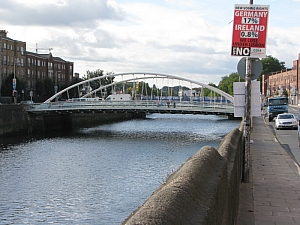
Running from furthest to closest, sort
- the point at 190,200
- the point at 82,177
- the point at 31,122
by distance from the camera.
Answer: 1. the point at 31,122
2. the point at 82,177
3. the point at 190,200

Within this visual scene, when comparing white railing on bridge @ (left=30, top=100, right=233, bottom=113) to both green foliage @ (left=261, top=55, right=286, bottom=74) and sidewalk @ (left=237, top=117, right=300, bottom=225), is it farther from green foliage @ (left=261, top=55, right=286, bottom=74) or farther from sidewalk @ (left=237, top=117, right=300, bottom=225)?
green foliage @ (left=261, top=55, right=286, bottom=74)

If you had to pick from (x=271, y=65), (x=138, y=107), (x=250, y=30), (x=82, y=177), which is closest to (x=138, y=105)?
(x=138, y=107)

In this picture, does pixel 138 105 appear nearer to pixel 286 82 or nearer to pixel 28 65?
pixel 28 65

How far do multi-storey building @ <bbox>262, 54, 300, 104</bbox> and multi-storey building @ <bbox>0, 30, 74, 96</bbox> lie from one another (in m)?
51.7

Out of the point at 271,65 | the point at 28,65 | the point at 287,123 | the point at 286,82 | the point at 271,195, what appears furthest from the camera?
the point at 271,65

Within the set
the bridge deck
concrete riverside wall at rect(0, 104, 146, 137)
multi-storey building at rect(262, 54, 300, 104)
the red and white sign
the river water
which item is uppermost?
multi-storey building at rect(262, 54, 300, 104)

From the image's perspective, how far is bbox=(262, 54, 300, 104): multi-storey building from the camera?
118 metres

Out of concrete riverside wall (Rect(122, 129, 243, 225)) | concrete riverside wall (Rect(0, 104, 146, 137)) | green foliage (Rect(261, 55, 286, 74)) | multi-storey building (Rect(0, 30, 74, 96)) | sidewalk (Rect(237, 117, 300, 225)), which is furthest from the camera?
green foliage (Rect(261, 55, 286, 74))

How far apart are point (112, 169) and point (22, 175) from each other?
15.5ft

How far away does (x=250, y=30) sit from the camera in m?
11.0

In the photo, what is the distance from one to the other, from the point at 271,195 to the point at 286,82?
130m

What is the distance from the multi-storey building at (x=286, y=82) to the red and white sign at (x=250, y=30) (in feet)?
336

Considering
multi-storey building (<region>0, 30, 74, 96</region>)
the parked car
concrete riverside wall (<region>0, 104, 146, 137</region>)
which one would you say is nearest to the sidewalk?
the parked car

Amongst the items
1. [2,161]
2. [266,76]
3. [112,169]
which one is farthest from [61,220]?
[266,76]
